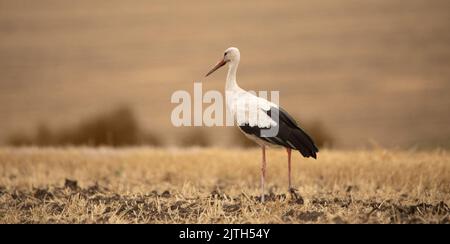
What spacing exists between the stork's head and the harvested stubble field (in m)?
1.92

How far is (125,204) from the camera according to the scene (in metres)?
9.66

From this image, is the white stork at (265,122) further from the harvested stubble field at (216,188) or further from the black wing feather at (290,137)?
the harvested stubble field at (216,188)

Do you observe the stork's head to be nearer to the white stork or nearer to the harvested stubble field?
the white stork

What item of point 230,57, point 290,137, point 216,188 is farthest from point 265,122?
point 216,188

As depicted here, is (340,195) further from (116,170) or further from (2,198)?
(116,170)

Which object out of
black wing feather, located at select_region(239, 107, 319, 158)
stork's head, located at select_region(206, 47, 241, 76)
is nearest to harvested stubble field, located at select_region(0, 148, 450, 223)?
black wing feather, located at select_region(239, 107, 319, 158)

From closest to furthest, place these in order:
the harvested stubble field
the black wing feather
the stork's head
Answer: the harvested stubble field, the black wing feather, the stork's head

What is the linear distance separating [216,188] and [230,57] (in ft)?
8.29

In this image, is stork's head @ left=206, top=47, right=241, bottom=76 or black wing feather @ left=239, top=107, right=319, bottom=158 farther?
stork's head @ left=206, top=47, right=241, bottom=76

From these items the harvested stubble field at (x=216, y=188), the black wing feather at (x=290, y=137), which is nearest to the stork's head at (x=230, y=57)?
the black wing feather at (x=290, y=137)

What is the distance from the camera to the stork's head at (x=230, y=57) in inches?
454

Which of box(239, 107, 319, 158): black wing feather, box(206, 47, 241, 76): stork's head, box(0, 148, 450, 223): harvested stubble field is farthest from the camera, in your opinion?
box(206, 47, 241, 76): stork's head

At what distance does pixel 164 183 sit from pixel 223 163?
2453mm

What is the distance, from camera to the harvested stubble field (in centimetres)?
872
